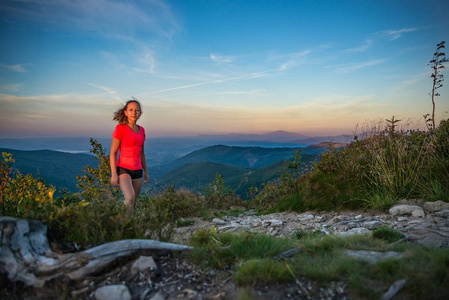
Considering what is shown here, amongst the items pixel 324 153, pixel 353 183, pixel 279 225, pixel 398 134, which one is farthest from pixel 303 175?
pixel 279 225

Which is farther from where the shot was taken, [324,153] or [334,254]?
[324,153]

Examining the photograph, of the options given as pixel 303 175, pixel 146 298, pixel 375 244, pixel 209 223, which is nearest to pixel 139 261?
pixel 146 298

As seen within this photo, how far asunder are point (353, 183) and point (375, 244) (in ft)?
15.2

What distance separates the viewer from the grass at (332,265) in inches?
108

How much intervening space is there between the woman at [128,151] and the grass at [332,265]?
251cm

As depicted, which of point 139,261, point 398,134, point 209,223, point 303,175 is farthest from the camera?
point 303,175

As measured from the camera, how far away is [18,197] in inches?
258

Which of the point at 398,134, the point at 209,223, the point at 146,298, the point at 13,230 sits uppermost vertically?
the point at 398,134

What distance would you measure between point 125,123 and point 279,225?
4528 millimetres

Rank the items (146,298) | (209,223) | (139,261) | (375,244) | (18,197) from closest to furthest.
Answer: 1. (146,298)
2. (139,261)
3. (375,244)
4. (18,197)
5. (209,223)

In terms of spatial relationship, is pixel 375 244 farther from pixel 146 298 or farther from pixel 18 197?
pixel 18 197

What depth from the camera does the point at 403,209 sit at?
252 inches

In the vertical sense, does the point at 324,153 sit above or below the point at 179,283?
above

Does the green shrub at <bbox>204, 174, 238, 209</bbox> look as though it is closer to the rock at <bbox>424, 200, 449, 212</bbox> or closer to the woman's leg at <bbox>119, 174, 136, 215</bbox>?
the woman's leg at <bbox>119, 174, 136, 215</bbox>
